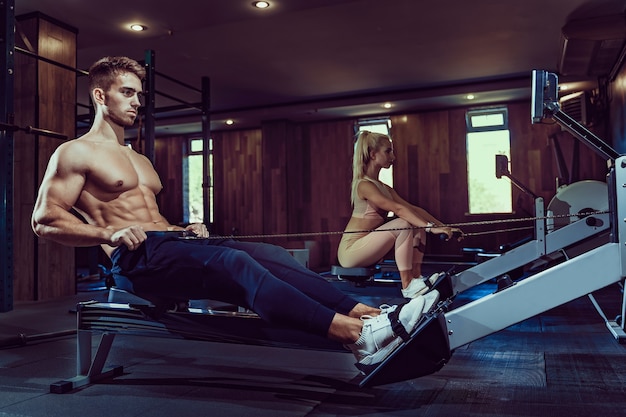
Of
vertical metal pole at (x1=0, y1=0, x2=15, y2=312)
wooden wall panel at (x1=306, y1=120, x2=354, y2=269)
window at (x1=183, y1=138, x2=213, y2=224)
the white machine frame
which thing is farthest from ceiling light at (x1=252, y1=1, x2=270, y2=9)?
window at (x1=183, y1=138, x2=213, y2=224)

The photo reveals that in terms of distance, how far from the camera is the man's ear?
6.03ft

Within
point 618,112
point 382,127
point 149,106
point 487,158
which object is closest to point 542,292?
point 149,106

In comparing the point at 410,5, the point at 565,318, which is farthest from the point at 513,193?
the point at 565,318

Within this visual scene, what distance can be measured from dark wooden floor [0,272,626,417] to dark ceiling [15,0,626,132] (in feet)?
9.13

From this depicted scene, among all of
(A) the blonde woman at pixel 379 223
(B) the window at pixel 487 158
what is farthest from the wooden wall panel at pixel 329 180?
(A) the blonde woman at pixel 379 223

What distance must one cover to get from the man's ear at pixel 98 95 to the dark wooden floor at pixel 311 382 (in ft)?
3.38

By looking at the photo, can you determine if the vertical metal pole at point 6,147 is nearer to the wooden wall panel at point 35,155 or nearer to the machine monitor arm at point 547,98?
the wooden wall panel at point 35,155

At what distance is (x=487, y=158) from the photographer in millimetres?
7238

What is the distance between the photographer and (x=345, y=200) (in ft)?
26.4

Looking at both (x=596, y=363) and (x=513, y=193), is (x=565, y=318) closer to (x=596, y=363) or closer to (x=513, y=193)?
(x=596, y=363)

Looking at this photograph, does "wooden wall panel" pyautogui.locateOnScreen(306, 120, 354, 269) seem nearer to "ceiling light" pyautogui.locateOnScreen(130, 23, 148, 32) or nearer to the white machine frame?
"ceiling light" pyautogui.locateOnScreen(130, 23, 148, 32)

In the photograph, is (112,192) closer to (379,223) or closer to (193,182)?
(379,223)

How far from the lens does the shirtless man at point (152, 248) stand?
4.62 ft

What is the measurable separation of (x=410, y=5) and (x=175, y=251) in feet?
11.2
